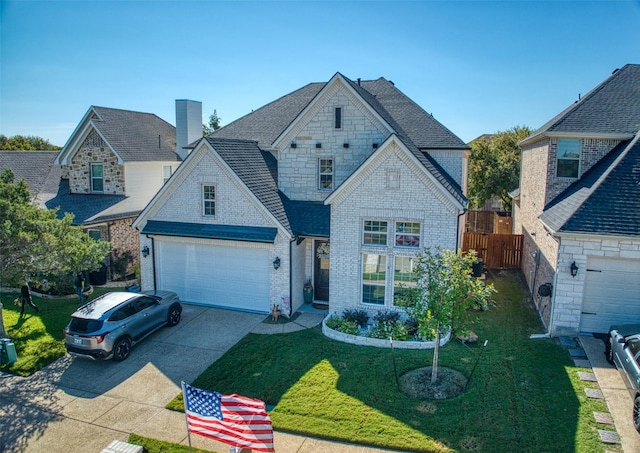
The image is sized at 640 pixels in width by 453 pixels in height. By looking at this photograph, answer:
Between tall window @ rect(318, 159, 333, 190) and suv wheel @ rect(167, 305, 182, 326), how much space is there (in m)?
7.14

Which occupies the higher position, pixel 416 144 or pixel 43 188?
pixel 416 144

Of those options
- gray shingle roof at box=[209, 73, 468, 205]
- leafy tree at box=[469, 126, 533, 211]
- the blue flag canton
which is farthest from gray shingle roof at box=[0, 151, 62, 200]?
leafy tree at box=[469, 126, 533, 211]

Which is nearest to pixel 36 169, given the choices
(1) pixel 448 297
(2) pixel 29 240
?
(2) pixel 29 240

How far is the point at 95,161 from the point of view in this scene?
24469 mm

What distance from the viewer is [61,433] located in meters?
10.6

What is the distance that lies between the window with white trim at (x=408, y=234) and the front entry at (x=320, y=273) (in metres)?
3.29

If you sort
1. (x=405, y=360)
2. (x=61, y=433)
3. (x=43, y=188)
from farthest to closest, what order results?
1. (x=43, y=188)
2. (x=405, y=360)
3. (x=61, y=433)

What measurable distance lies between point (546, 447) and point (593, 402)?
242 cm

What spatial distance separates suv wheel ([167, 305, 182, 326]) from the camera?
639 inches

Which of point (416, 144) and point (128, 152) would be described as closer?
point (416, 144)

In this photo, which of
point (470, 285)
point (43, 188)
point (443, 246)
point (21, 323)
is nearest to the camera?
point (470, 285)

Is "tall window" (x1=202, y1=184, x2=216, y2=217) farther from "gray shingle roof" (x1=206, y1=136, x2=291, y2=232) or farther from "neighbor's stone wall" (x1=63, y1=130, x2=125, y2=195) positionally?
"neighbor's stone wall" (x1=63, y1=130, x2=125, y2=195)

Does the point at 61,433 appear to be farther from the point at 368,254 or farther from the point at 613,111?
the point at 613,111

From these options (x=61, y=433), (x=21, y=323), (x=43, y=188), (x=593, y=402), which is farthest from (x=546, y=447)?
(x=43, y=188)
